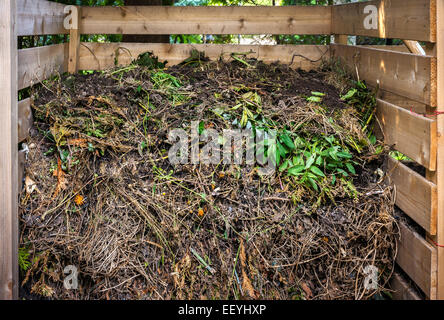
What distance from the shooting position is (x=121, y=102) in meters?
3.69

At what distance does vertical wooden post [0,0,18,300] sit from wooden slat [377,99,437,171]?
2394 mm


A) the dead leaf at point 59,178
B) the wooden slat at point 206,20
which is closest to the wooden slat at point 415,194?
the wooden slat at point 206,20

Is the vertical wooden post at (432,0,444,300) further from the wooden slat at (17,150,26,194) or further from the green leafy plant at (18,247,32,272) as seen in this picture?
the wooden slat at (17,150,26,194)

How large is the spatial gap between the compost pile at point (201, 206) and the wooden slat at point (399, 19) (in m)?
0.62

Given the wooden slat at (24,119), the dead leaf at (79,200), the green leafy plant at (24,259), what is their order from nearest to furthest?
1. the green leafy plant at (24,259)
2. the dead leaf at (79,200)
3. the wooden slat at (24,119)

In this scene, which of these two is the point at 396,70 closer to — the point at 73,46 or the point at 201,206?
the point at 201,206

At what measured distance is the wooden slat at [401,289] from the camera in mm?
2770

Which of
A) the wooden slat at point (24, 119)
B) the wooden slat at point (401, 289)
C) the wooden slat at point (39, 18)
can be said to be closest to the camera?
the wooden slat at point (401, 289)

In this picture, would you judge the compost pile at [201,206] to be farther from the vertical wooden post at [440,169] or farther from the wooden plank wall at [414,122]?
the vertical wooden post at [440,169]

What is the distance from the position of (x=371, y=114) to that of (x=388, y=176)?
0.57 m

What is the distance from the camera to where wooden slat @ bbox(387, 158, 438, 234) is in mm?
2529

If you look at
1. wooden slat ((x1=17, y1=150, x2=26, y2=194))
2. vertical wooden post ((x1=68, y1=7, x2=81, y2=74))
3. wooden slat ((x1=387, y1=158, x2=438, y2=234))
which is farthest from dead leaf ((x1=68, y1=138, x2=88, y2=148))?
wooden slat ((x1=387, y1=158, x2=438, y2=234))

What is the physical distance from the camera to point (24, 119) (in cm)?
339

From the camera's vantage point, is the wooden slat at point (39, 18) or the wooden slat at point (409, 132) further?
the wooden slat at point (39, 18)
